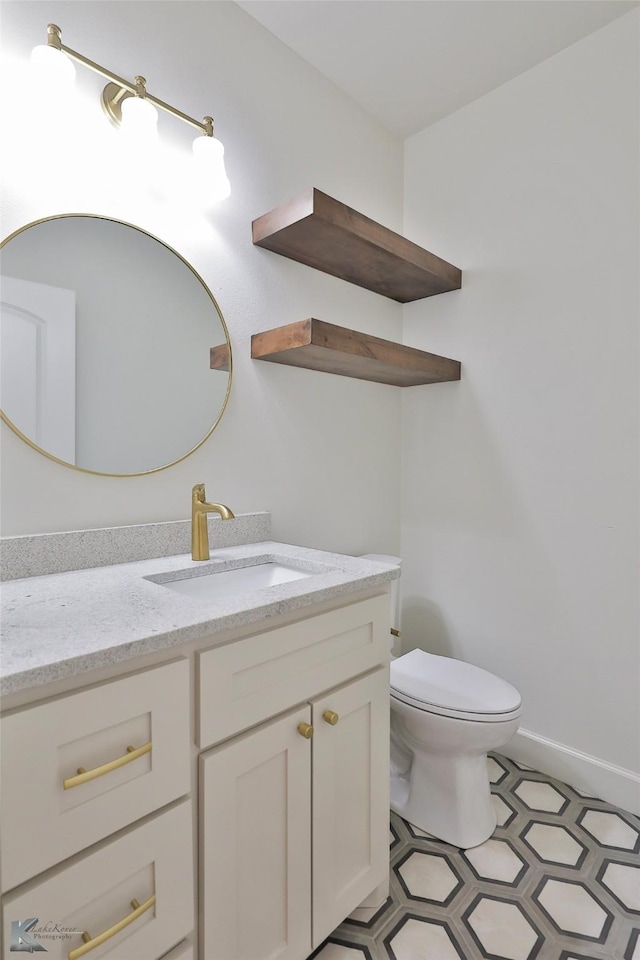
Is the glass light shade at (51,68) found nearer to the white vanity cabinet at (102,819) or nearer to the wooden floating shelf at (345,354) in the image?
the wooden floating shelf at (345,354)

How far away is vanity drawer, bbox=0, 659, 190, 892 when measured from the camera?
656 millimetres

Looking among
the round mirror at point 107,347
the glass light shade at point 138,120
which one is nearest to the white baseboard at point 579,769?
the round mirror at point 107,347

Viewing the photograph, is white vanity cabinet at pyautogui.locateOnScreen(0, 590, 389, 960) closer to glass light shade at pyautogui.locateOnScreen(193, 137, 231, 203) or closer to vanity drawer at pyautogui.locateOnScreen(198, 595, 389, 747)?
vanity drawer at pyautogui.locateOnScreen(198, 595, 389, 747)

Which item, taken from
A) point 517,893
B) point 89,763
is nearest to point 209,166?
point 89,763

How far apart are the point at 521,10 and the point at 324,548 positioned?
6.51 ft

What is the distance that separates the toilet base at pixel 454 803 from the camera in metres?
1.54

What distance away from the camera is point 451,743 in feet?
4.97

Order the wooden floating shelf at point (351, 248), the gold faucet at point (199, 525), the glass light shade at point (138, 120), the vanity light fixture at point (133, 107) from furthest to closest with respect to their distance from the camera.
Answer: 1. the wooden floating shelf at point (351, 248)
2. the gold faucet at point (199, 525)
3. the glass light shade at point (138, 120)
4. the vanity light fixture at point (133, 107)

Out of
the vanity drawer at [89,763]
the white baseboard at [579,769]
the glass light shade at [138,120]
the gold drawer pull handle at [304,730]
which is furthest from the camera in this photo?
the white baseboard at [579,769]

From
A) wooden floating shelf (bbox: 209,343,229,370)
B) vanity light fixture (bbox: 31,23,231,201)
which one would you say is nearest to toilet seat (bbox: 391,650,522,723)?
wooden floating shelf (bbox: 209,343,229,370)

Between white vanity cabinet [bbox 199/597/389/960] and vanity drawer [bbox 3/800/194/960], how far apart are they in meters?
0.05

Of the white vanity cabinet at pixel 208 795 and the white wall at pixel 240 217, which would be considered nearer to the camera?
the white vanity cabinet at pixel 208 795

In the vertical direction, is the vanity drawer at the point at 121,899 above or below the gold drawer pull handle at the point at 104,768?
below

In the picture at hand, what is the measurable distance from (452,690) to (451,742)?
6.0 inches
